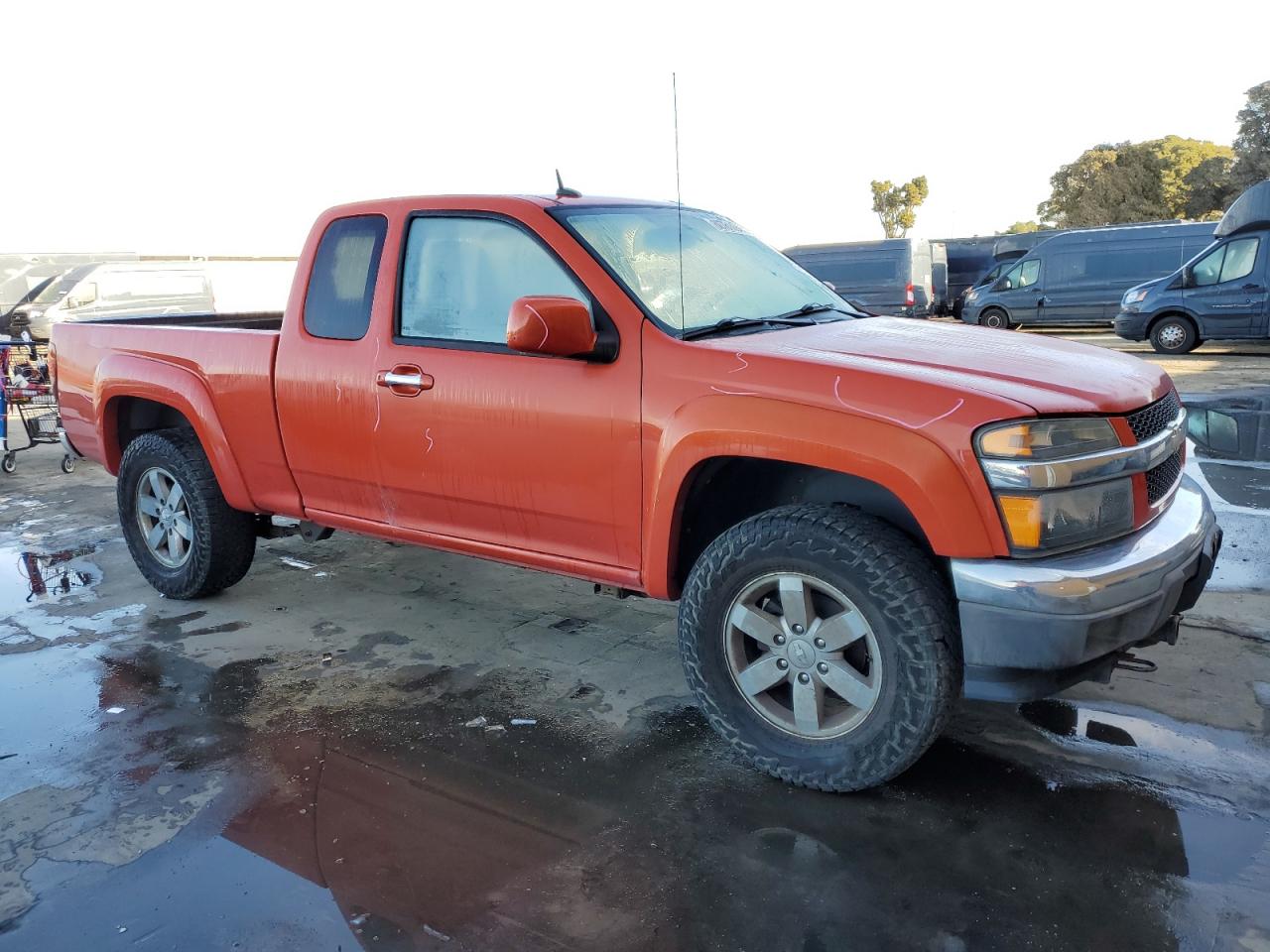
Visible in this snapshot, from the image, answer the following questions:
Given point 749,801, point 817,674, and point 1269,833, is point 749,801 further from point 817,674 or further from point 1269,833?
point 1269,833

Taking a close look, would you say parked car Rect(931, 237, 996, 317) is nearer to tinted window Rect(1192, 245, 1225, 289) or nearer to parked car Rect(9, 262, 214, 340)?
tinted window Rect(1192, 245, 1225, 289)

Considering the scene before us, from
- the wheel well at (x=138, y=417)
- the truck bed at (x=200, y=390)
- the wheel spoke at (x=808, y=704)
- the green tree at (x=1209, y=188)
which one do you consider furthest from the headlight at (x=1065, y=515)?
the green tree at (x=1209, y=188)

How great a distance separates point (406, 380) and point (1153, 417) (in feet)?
8.55

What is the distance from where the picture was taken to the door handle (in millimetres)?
3875

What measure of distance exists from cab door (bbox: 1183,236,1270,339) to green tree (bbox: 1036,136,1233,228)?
27.3 meters

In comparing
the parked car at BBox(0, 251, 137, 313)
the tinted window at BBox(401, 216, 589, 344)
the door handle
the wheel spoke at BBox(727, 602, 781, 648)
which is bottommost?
the wheel spoke at BBox(727, 602, 781, 648)

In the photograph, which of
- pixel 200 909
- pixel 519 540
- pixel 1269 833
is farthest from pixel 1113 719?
pixel 200 909

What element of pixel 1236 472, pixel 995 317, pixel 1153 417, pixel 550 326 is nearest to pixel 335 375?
pixel 550 326

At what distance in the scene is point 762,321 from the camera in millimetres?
3705

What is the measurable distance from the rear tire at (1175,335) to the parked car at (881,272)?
542cm

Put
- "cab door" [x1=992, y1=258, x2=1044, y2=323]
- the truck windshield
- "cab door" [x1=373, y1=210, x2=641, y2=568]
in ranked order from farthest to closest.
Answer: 1. "cab door" [x1=992, y1=258, x2=1044, y2=323]
2. the truck windshield
3. "cab door" [x1=373, y1=210, x2=641, y2=568]

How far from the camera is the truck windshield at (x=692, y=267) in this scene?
142 inches

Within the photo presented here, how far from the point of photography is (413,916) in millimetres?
2604

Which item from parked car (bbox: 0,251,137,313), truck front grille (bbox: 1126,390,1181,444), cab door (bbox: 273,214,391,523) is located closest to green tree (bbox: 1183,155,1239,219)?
parked car (bbox: 0,251,137,313)
